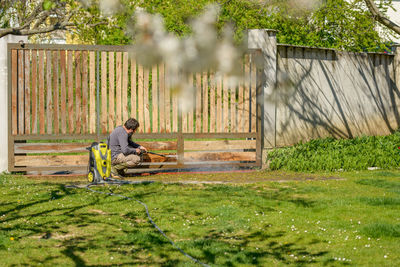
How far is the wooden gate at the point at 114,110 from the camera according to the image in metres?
11.0

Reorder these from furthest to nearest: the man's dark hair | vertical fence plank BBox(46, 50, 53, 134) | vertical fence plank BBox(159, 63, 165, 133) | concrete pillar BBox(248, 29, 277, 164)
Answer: concrete pillar BBox(248, 29, 277, 164) → vertical fence plank BBox(159, 63, 165, 133) → vertical fence plank BBox(46, 50, 53, 134) → the man's dark hair

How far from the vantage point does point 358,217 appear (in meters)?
7.19

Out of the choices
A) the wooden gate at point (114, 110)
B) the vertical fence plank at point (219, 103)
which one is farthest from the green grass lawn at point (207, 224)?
the vertical fence plank at point (219, 103)

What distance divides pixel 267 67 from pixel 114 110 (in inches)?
131

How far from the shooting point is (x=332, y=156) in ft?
38.7

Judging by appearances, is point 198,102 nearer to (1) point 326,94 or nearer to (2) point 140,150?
(2) point 140,150

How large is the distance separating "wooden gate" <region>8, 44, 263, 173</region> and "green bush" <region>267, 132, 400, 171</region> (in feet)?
1.94

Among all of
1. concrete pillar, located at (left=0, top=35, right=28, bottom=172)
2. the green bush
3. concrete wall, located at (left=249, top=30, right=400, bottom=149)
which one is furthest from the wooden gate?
the green bush

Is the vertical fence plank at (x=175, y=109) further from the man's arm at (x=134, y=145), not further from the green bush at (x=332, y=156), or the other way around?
the green bush at (x=332, y=156)

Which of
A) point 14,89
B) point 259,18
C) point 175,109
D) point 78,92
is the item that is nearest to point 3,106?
point 14,89

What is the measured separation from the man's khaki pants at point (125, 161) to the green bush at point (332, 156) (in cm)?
287

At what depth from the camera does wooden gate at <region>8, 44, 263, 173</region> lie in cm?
1099

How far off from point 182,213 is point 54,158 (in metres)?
4.50

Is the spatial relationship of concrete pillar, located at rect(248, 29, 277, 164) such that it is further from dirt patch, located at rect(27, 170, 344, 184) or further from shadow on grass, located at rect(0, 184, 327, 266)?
shadow on grass, located at rect(0, 184, 327, 266)
